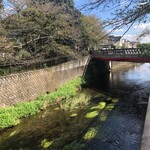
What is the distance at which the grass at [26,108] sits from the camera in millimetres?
Answer: 10704

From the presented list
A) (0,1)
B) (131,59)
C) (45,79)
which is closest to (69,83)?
(45,79)

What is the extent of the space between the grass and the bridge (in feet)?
26.3

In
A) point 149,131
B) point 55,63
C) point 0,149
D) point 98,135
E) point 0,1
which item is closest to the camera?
point 149,131

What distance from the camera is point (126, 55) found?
21969mm

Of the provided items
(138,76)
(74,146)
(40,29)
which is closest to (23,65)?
(40,29)

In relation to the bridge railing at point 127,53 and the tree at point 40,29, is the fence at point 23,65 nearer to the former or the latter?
the tree at point 40,29

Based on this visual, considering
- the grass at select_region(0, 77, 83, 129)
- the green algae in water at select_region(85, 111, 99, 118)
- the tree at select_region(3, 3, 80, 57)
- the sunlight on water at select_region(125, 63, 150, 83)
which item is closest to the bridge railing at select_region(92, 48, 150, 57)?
the sunlight on water at select_region(125, 63, 150, 83)

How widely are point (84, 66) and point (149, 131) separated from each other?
2134 centimetres

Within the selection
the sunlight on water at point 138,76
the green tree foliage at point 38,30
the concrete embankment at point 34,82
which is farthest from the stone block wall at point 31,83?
the sunlight on water at point 138,76

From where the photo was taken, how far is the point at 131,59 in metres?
21.4

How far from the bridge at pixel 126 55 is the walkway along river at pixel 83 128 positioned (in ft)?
22.4

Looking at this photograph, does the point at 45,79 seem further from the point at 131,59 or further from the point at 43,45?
the point at 131,59

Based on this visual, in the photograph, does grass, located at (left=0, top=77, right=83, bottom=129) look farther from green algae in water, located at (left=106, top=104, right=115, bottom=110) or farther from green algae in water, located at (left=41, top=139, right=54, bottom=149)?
green algae in water, located at (left=106, top=104, right=115, bottom=110)

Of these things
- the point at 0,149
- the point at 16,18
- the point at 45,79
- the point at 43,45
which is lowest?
the point at 0,149
